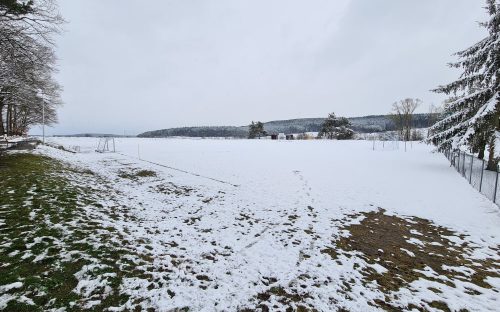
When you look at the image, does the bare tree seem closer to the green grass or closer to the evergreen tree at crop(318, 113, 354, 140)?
the evergreen tree at crop(318, 113, 354, 140)

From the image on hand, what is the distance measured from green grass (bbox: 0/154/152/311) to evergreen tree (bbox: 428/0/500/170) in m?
21.1

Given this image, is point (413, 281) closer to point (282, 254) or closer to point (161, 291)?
point (282, 254)

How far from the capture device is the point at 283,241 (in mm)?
7801

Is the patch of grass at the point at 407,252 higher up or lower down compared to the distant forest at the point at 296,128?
lower down

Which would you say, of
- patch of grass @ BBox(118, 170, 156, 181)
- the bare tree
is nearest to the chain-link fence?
patch of grass @ BBox(118, 170, 156, 181)

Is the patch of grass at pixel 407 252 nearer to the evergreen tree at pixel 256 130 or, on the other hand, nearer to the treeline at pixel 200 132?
the evergreen tree at pixel 256 130

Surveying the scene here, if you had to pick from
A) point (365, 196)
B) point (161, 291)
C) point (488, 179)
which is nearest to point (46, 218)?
point (161, 291)

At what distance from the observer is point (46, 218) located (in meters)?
7.36

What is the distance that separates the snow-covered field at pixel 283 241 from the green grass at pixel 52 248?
579mm

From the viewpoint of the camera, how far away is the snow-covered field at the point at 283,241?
4992mm

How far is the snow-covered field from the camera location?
4992mm

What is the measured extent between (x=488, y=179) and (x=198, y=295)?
18.7 meters

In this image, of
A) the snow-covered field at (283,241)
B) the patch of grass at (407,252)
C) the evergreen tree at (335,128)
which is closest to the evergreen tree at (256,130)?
the evergreen tree at (335,128)

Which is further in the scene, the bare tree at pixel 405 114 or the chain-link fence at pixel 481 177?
the bare tree at pixel 405 114
